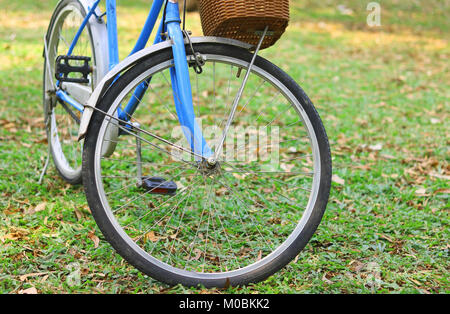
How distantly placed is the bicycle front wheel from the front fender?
0.02m

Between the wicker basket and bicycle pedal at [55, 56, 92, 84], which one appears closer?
the wicker basket

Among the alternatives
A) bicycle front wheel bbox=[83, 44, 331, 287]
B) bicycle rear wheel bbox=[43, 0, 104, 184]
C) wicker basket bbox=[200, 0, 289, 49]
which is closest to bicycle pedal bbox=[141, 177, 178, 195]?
bicycle front wheel bbox=[83, 44, 331, 287]

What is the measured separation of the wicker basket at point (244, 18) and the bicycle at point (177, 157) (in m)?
0.05

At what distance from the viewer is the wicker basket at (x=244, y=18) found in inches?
74.9

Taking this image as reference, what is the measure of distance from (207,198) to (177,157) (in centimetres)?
41

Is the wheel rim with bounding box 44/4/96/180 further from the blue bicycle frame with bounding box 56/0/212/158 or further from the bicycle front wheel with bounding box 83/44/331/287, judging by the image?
the blue bicycle frame with bounding box 56/0/212/158

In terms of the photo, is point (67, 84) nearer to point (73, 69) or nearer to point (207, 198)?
point (73, 69)

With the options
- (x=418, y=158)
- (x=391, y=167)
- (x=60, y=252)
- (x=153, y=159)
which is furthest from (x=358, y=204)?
(x=60, y=252)

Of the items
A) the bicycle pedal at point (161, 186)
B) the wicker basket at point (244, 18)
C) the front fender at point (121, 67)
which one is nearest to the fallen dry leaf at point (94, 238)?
the bicycle pedal at point (161, 186)

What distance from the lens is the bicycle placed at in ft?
6.56

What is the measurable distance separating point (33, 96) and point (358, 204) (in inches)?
128

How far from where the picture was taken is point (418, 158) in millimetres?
3746

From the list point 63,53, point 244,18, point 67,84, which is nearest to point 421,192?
point 244,18

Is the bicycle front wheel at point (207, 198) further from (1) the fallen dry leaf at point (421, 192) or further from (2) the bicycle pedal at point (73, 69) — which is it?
(1) the fallen dry leaf at point (421, 192)
